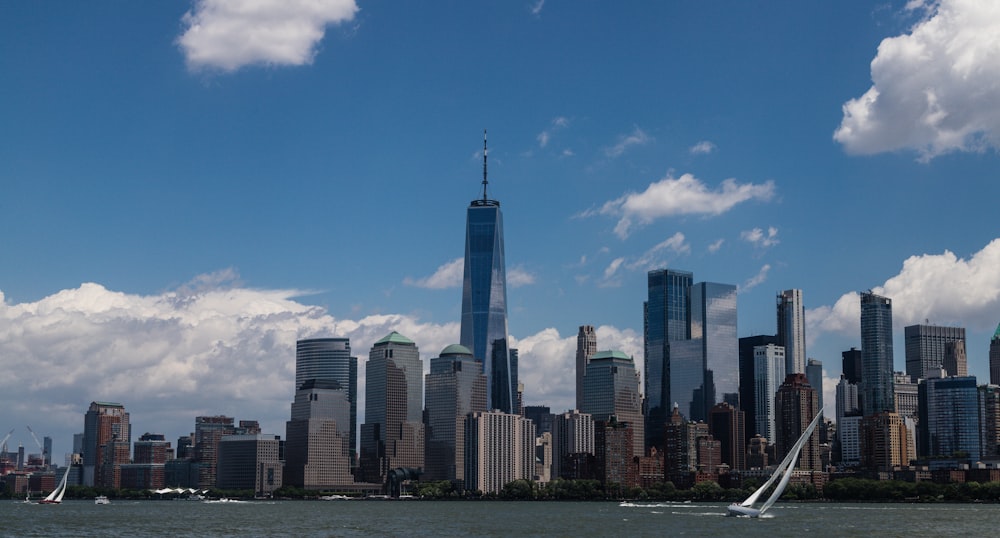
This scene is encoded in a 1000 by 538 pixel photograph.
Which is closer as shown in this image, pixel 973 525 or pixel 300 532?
pixel 300 532

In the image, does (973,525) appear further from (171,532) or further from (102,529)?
(102,529)

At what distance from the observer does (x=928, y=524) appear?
170750 millimetres

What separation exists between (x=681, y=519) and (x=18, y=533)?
91300 millimetres

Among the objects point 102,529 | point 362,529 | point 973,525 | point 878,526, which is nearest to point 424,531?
point 362,529

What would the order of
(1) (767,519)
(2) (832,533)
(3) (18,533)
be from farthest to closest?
(1) (767,519) → (3) (18,533) → (2) (832,533)

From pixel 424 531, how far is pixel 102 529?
44.6 m

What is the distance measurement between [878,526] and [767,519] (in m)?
21.8

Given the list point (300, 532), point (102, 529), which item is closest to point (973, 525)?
point (300, 532)


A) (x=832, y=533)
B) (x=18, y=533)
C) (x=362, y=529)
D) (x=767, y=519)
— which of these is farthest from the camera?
(x=767, y=519)

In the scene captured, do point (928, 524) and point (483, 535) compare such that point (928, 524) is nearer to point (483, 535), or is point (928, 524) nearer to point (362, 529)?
point (483, 535)

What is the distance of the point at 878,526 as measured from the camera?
6427 inches

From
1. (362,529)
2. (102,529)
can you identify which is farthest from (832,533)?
(102,529)

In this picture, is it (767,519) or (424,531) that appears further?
(767,519)

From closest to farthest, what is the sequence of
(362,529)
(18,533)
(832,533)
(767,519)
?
1. (832,533)
2. (18,533)
3. (362,529)
4. (767,519)
